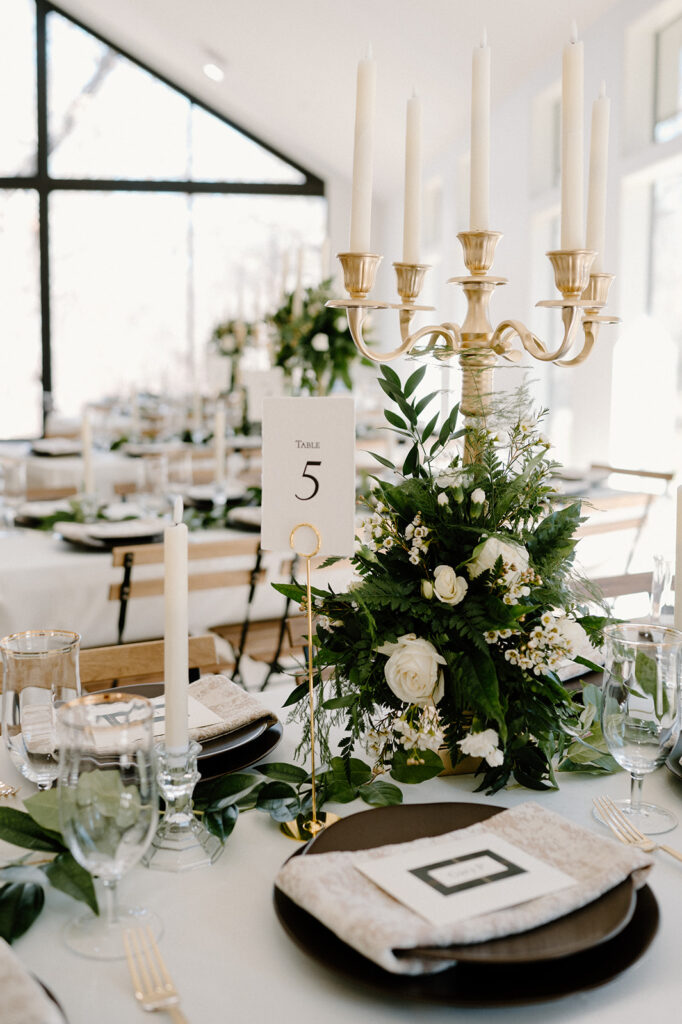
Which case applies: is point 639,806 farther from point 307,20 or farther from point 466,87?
point 307,20

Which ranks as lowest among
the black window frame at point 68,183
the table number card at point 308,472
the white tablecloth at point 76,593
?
the white tablecloth at point 76,593

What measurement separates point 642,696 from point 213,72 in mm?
8640

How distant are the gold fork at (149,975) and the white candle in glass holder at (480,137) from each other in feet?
2.89

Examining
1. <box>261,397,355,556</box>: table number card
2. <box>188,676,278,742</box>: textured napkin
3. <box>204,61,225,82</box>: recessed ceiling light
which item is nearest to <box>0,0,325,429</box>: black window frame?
<box>204,61,225,82</box>: recessed ceiling light

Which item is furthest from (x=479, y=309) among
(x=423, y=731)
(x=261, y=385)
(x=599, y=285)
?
(x=261, y=385)

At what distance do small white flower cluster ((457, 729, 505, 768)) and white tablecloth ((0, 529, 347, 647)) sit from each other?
146 centimetres

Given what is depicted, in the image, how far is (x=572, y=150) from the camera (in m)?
1.20

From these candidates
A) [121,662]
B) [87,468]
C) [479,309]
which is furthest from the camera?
[87,468]

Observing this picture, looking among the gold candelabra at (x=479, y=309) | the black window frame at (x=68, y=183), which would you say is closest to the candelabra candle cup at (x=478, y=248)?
the gold candelabra at (x=479, y=309)

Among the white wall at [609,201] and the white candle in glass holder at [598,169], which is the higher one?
the white wall at [609,201]

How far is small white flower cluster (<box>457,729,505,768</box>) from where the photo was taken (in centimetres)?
110

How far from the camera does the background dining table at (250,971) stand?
77 cm

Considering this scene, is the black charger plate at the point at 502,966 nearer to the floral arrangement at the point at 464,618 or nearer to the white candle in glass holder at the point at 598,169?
the floral arrangement at the point at 464,618

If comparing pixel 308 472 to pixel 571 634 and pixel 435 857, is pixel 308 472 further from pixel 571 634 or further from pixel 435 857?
pixel 435 857
